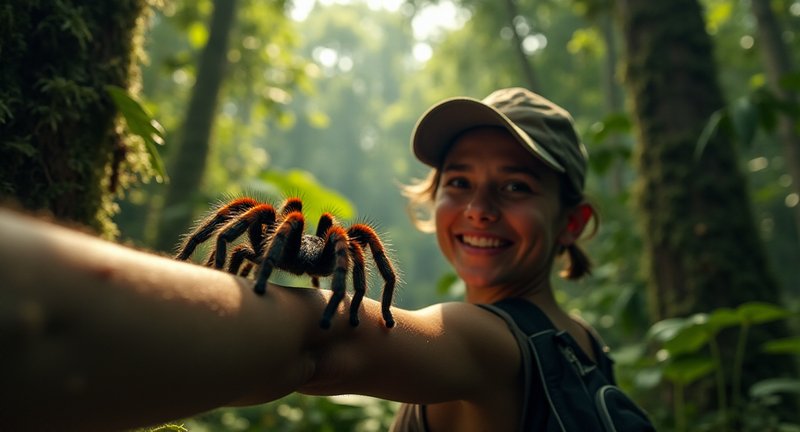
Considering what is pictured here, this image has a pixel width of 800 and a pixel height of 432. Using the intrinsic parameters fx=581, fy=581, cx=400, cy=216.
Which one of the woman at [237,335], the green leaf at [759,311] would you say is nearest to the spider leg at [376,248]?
the woman at [237,335]

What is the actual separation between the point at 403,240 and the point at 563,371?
42825mm

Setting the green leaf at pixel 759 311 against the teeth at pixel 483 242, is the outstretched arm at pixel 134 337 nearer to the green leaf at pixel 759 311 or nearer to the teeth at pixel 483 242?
the teeth at pixel 483 242

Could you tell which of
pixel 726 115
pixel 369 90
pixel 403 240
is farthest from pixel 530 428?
pixel 369 90

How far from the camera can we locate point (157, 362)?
70 centimetres

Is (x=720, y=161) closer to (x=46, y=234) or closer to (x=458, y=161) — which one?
(x=458, y=161)

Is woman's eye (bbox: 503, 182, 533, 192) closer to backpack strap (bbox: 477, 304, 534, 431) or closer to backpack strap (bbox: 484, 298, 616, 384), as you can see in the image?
backpack strap (bbox: 484, 298, 616, 384)

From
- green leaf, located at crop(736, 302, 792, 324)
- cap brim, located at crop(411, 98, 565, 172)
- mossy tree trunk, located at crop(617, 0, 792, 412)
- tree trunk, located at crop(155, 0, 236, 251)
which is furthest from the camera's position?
tree trunk, located at crop(155, 0, 236, 251)

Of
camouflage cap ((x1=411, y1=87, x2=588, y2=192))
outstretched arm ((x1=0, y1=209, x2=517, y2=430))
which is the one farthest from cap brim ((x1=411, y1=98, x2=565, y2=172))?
outstretched arm ((x1=0, y1=209, x2=517, y2=430))

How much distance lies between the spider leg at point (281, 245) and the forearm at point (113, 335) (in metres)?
0.08

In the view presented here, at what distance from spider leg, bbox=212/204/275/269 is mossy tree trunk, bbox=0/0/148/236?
602 mm

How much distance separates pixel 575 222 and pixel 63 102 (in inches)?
79.1

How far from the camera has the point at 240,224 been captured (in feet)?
4.31

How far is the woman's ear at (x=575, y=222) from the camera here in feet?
8.34

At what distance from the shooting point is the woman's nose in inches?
84.5
